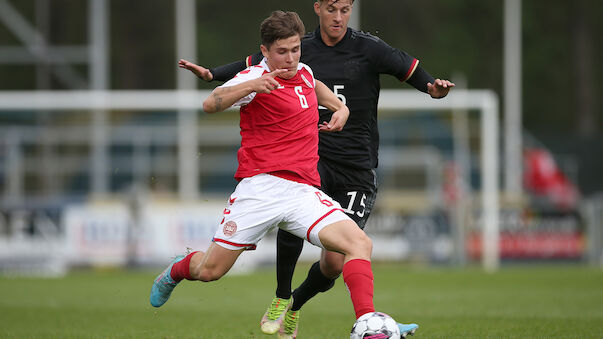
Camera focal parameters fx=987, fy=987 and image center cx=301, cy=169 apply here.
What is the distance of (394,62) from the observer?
278 inches

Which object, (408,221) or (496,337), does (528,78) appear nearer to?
(408,221)

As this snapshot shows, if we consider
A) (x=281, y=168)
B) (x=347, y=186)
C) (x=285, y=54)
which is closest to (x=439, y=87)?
(x=347, y=186)

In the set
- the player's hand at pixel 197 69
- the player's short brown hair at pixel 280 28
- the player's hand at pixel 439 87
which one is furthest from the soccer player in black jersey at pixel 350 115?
the player's short brown hair at pixel 280 28

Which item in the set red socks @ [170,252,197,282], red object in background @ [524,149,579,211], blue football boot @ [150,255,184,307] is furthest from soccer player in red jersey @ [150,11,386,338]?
red object in background @ [524,149,579,211]

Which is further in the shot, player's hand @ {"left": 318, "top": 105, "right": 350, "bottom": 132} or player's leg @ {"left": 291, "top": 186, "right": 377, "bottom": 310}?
player's leg @ {"left": 291, "top": 186, "right": 377, "bottom": 310}

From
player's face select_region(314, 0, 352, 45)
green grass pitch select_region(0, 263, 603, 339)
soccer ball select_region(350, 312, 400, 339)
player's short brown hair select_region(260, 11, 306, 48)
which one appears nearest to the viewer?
soccer ball select_region(350, 312, 400, 339)

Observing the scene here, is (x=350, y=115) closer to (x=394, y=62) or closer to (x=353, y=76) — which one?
(x=353, y=76)

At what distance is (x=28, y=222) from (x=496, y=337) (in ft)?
43.1

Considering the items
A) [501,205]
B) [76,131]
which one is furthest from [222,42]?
[501,205]

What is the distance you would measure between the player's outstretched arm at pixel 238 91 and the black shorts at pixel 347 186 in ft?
4.42

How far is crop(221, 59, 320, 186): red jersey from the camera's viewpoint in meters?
6.15

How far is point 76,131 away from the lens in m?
21.4

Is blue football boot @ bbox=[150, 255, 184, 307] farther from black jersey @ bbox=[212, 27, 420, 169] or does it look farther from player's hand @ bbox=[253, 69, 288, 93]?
player's hand @ bbox=[253, 69, 288, 93]

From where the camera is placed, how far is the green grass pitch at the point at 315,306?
800 centimetres
